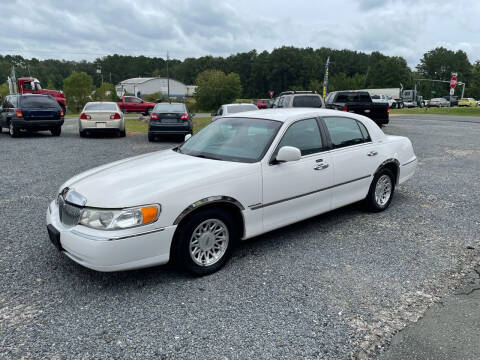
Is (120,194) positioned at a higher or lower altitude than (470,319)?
higher

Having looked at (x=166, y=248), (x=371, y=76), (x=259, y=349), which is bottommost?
(x=259, y=349)

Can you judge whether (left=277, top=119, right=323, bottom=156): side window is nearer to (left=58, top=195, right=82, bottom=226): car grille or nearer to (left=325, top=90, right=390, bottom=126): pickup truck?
(left=58, top=195, right=82, bottom=226): car grille

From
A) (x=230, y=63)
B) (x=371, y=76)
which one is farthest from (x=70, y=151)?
(x=230, y=63)

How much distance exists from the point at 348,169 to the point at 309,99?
11.5 metres

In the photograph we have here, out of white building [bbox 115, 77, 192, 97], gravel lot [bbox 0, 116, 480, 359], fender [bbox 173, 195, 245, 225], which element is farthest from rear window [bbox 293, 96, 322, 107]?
white building [bbox 115, 77, 192, 97]

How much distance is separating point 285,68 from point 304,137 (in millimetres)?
119431

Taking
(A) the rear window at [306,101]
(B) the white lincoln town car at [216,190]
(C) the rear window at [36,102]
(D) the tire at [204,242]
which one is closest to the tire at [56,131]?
(C) the rear window at [36,102]

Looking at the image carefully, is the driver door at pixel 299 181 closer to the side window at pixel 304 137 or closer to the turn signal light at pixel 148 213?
the side window at pixel 304 137

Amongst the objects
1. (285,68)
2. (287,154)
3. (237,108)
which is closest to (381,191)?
(287,154)

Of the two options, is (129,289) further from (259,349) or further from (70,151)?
(70,151)

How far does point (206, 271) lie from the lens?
12.1 ft

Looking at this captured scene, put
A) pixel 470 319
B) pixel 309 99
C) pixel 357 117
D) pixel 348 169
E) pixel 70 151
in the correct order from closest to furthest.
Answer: pixel 470 319 → pixel 348 169 → pixel 357 117 → pixel 70 151 → pixel 309 99

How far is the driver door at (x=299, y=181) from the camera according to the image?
406 cm

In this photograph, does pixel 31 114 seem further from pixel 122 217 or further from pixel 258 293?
pixel 258 293
